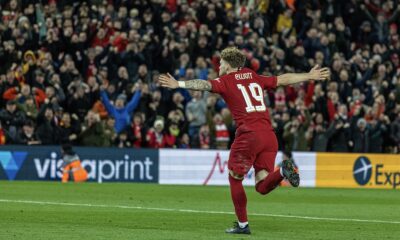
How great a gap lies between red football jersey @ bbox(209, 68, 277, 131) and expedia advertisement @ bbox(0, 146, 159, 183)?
13.4m

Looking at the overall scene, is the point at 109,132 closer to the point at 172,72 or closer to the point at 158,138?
the point at 158,138

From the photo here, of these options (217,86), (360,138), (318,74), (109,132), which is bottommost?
(360,138)

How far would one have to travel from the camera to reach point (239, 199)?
1276cm

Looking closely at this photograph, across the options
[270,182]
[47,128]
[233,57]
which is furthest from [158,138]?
[270,182]

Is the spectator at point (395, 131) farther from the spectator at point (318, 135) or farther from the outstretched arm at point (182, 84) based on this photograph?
the outstretched arm at point (182, 84)

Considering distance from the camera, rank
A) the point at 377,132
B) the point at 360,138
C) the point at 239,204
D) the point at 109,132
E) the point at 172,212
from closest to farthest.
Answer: the point at 239,204, the point at 172,212, the point at 109,132, the point at 360,138, the point at 377,132

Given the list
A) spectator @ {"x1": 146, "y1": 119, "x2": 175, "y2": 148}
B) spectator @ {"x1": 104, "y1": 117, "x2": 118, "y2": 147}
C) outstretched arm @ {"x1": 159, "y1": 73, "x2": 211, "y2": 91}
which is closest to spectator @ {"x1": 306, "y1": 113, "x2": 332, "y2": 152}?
spectator @ {"x1": 146, "y1": 119, "x2": 175, "y2": 148}

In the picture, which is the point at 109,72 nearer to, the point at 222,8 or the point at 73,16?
the point at 73,16

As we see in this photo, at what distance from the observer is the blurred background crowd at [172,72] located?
26.2 m

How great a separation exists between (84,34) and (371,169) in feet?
27.6

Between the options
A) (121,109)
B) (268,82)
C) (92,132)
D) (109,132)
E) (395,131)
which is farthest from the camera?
(395,131)

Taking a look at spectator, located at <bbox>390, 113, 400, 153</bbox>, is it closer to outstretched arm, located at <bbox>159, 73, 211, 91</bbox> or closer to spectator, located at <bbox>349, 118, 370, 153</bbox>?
spectator, located at <bbox>349, 118, 370, 153</bbox>

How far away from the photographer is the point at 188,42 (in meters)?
29.2

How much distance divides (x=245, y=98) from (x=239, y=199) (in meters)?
1.23
